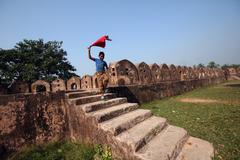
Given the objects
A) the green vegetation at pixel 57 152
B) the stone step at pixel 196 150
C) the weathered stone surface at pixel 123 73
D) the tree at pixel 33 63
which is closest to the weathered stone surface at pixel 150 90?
the weathered stone surface at pixel 123 73

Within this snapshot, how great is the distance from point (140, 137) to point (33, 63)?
3088 centimetres

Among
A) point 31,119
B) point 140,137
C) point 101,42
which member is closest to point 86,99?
point 31,119

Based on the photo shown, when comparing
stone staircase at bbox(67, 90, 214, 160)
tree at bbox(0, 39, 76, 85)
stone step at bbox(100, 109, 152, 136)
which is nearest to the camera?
stone staircase at bbox(67, 90, 214, 160)

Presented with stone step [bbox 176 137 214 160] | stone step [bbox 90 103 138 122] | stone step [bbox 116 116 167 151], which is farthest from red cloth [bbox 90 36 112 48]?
stone step [bbox 176 137 214 160]

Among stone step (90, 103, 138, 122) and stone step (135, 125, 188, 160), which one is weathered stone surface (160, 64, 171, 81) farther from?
stone step (135, 125, 188, 160)

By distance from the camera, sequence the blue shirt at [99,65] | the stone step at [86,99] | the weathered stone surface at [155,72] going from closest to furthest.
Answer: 1. the stone step at [86,99]
2. the blue shirt at [99,65]
3. the weathered stone surface at [155,72]

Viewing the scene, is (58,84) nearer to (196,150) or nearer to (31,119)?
(31,119)

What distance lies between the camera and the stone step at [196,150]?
10.3 feet

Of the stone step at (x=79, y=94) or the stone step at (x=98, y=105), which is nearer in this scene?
the stone step at (x=98, y=105)

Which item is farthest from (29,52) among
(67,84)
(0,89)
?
(0,89)

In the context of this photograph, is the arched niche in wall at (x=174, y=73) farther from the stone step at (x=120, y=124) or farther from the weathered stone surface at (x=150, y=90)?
the stone step at (x=120, y=124)

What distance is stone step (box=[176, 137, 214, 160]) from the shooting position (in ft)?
10.3

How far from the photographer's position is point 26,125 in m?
3.80

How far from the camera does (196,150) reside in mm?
3430
